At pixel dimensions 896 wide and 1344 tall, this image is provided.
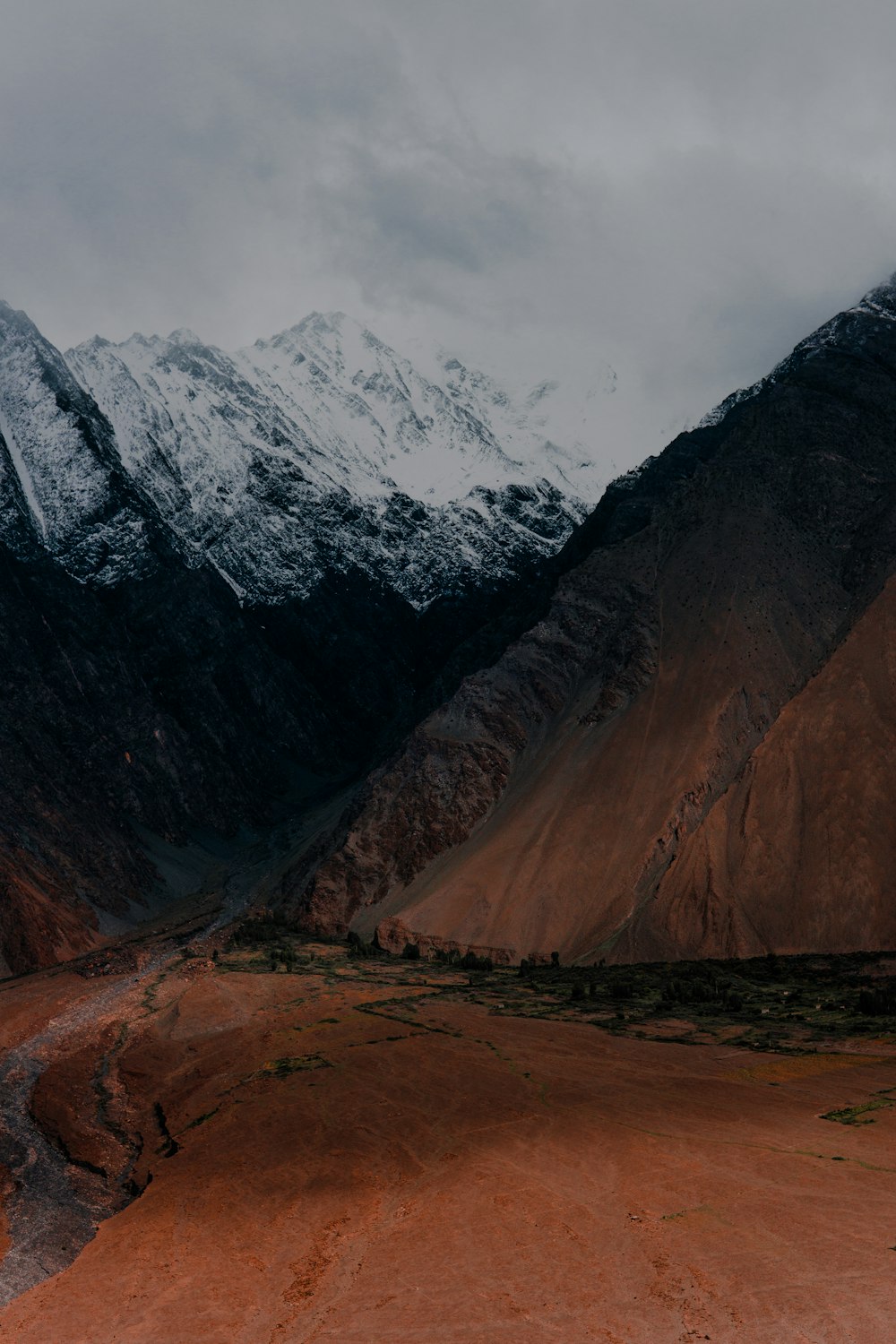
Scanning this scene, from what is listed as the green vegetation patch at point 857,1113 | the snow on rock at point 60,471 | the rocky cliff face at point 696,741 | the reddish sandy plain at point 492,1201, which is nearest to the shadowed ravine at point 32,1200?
the reddish sandy plain at point 492,1201

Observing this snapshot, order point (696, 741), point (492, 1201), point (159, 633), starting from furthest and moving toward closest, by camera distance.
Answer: point (159, 633) < point (696, 741) < point (492, 1201)

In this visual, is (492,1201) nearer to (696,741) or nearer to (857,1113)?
(857,1113)

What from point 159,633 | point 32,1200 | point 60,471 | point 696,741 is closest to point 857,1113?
point 32,1200

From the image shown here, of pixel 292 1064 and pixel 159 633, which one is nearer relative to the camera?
pixel 292 1064

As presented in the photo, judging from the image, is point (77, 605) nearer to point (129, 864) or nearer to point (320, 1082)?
point (129, 864)

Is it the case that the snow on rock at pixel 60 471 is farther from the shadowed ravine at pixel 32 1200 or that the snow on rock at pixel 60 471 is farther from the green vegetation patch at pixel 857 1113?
the green vegetation patch at pixel 857 1113

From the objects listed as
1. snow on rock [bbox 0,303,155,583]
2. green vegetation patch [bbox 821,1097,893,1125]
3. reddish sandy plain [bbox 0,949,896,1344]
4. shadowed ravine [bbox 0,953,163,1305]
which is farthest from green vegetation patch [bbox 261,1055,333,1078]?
snow on rock [bbox 0,303,155,583]
